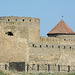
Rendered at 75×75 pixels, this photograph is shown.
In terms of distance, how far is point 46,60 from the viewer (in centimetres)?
3039

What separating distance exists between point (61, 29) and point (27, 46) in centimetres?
1328

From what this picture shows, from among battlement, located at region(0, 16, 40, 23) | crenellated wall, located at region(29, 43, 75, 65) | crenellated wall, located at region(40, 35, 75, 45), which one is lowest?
crenellated wall, located at region(29, 43, 75, 65)

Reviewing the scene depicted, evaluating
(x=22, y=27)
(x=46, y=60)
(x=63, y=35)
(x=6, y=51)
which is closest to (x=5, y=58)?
(x=6, y=51)

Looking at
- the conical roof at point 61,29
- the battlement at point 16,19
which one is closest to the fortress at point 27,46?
the battlement at point 16,19

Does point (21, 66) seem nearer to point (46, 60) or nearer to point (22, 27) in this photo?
point (46, 60)

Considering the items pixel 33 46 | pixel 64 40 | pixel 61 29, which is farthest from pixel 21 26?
pixel 61 29

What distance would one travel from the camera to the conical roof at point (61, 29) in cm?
4125

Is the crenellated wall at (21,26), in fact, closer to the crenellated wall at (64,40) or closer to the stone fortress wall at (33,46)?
the stone fortress wall at (33,46)

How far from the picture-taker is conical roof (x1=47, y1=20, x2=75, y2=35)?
41250 mm

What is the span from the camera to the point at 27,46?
28844mm

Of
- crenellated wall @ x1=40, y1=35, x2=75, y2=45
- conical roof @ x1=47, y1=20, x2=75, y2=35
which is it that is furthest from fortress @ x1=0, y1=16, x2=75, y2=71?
conical roof @ x1=47, y1=20, x2=75, y2=35

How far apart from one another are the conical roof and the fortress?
3842 mm

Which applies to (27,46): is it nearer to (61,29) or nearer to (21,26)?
(21,26)

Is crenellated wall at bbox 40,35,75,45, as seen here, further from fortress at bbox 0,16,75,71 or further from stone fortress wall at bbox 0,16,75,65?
stone fortress wall at bbox 0,16,75,65
